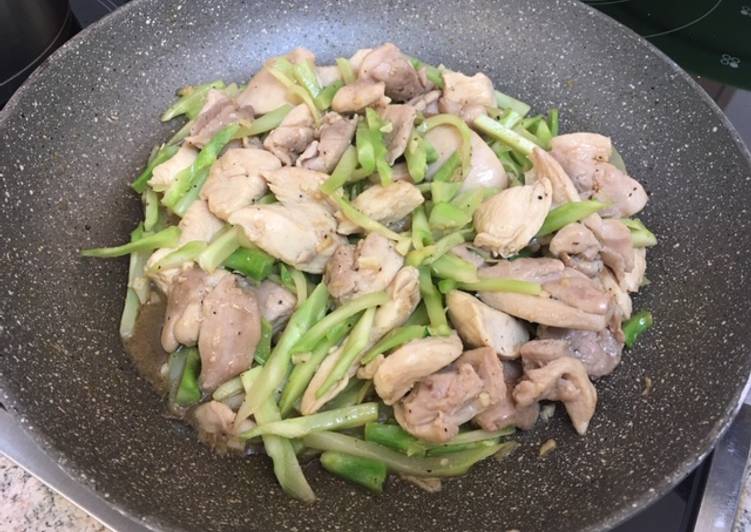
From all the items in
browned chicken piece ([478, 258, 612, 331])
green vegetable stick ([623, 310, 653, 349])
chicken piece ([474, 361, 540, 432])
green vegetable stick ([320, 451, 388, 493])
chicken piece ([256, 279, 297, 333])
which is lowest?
green vegetable stick ([320, 451, 388, 493])

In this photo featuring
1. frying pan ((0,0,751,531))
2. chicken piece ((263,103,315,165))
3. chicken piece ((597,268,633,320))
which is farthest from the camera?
chicken piece ((263,103,315,165))

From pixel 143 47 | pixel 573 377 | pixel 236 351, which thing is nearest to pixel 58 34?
pixel 143 47

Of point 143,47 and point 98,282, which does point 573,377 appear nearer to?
point 98,282

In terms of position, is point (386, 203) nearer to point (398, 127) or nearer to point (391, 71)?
point (398, 127)

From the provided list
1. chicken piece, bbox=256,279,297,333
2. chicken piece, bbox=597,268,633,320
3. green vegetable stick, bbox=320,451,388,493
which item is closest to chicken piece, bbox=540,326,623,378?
chicken piece, bbox=597,268,633,320

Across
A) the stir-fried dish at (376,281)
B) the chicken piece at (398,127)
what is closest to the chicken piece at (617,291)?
the stir-fried dish at (376,281)

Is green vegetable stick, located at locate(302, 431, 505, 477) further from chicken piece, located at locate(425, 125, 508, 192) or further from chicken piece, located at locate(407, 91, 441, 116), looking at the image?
chicken piece, located at locate(407, 91, 441, 116)
